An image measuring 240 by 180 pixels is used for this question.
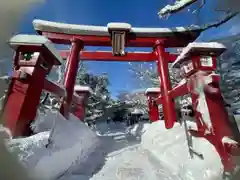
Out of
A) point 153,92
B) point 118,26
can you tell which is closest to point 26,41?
point 118,26

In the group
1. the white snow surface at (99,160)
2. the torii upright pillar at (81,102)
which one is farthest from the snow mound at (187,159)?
the torii upright pillar at (81,102)

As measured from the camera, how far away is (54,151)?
1104 mm

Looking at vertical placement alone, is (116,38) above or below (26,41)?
above

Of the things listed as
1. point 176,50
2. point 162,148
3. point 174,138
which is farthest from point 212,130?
point 176,50

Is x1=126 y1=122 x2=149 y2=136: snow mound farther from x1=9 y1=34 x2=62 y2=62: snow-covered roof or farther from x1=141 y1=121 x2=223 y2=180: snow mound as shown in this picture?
x1=9 y1=34 x2=62 y2=62: snow-covered roof

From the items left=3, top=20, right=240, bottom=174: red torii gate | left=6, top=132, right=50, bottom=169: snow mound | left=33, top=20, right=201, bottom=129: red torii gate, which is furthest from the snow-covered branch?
left=6, top=132, right=50, bottom=169: snow mound

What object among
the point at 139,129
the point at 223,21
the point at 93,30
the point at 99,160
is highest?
the point at 93,30

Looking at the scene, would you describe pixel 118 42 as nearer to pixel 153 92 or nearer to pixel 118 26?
pixel 118 26

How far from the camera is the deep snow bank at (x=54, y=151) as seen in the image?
35.5 inches

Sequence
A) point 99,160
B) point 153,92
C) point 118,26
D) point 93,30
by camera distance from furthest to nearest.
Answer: point 153,92, point 93,30, point 118,26, point 99,160

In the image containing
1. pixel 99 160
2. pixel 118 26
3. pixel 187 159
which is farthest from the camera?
pixel 118 26

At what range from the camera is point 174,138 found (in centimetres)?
144

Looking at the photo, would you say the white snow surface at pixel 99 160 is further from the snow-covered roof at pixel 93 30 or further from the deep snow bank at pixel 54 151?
the snow-covered roof at pixel 93 30

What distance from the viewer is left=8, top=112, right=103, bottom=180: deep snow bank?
2.96 feet
